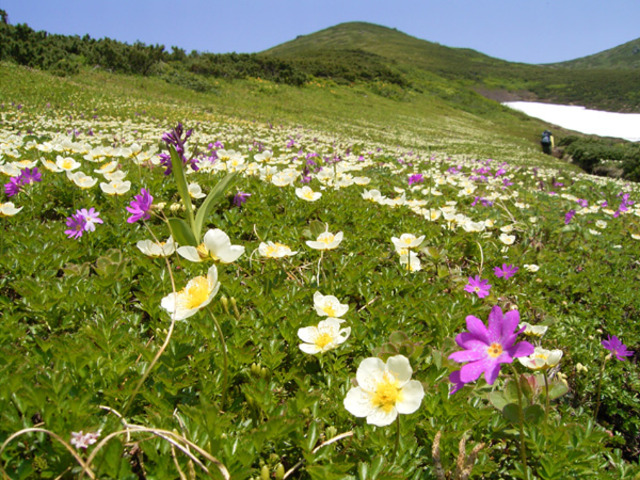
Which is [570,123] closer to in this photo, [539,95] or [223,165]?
[539,95]

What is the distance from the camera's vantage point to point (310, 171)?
550 cm

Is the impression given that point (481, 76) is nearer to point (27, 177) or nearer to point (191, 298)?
point (27, 177)

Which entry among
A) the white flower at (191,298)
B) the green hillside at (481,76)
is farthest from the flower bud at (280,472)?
the green hillside at (481,76)

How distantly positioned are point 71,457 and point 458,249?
10.9ft

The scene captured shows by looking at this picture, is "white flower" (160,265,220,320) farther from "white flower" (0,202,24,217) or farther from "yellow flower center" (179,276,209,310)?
"white flower" (0,202,24,217)

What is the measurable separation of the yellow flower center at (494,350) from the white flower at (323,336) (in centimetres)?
58

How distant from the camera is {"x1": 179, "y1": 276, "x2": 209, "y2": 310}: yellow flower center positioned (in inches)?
53.6

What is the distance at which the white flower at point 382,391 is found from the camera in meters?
1.15

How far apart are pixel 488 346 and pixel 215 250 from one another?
1.02 metres

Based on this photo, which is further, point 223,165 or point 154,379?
point 223,165

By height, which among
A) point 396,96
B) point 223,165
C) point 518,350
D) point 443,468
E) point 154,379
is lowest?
point 443,468

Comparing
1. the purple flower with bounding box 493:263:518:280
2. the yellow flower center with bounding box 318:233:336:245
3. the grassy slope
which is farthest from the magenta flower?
the grassy slope

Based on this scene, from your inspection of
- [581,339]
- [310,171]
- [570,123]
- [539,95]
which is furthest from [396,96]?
[539,95]

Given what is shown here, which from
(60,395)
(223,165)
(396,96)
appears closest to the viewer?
(60,395)
